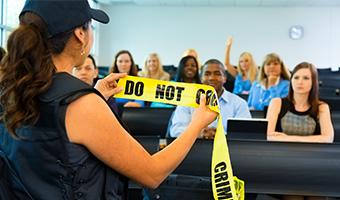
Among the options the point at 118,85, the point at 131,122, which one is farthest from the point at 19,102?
the point at 131,122

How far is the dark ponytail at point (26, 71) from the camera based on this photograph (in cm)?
94

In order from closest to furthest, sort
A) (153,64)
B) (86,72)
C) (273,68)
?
(86,72) → (273,68) → (153,64)

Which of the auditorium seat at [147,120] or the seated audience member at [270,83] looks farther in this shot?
the seated audience member at [270,83]

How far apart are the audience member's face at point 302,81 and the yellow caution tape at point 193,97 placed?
180 centimetres

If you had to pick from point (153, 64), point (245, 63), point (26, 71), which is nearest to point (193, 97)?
point (26, 71)

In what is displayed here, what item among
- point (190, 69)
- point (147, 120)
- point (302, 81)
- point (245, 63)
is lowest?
point (147, 120)

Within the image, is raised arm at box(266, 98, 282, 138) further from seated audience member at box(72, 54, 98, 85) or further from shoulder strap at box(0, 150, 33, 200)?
shoulder strap at box(0, 150, 33, 200)

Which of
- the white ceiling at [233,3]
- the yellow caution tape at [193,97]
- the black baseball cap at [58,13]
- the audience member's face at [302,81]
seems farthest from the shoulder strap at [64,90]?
the white ceiling at [233,3]

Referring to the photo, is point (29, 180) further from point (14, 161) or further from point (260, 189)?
point (260, 189)

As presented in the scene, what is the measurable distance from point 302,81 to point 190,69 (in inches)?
52.2

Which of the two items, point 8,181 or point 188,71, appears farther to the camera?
point 188,71

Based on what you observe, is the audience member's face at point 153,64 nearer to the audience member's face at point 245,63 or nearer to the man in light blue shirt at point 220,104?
the audience member's face at point 245,63

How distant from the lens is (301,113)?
9.64 feet

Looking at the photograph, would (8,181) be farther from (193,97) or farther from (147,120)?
(147,120)
